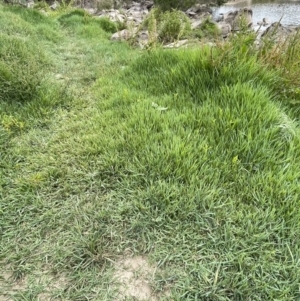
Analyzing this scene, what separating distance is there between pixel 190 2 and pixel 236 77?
466 inches

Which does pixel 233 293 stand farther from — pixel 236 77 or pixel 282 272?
pixel 236 77

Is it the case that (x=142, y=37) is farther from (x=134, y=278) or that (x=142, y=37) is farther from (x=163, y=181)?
(x=134, y=278)

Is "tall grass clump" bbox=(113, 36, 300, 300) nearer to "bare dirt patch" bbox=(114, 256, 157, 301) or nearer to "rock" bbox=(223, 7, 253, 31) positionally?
"bare dirt patch" bbox=(114, 256, 157, 301)

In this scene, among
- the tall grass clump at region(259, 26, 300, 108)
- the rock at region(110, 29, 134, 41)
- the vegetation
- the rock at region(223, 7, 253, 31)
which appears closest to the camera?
the tall grass clump at region(259, 26, 300, 108)

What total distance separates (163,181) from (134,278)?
57 cm

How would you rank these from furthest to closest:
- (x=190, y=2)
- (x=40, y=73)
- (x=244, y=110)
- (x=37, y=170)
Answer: (x=190, y=2) → (x=40, y=73) → (x=244, y=110) → (x=37, y=170)

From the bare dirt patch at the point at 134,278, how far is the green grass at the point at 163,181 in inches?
1.4

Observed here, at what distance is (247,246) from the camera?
1.23 meters

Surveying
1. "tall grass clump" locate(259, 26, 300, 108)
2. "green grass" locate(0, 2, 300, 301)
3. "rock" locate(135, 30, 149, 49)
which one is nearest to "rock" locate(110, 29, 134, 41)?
"rock" locate(135, 30, 149, 49)

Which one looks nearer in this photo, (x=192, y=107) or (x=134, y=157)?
(x=134, y=157)

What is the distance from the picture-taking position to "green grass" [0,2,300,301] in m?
1.17

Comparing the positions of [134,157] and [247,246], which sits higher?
[134,157]

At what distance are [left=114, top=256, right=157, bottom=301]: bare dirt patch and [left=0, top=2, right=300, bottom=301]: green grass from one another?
0.11 feet

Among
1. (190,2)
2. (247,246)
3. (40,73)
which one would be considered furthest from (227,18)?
(247,246)
